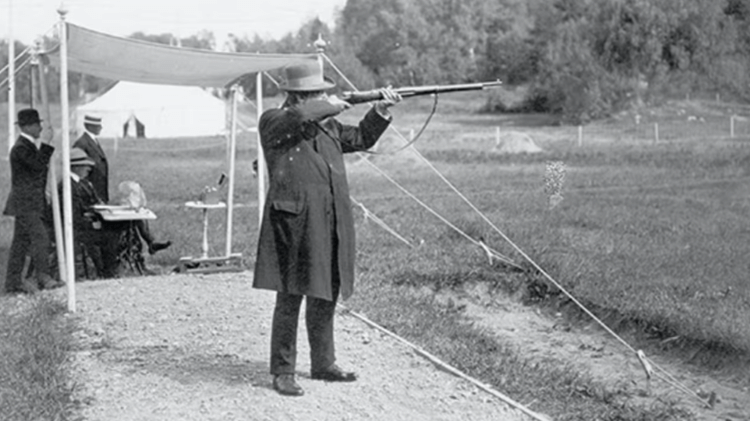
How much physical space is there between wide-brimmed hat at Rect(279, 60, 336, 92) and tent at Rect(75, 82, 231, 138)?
1727 inches

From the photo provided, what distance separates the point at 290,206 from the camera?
7426 millimetres

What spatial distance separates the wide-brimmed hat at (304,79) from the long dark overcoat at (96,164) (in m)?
6.12

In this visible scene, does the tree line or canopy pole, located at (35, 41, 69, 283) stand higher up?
the tree line

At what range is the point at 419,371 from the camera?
28.0 feet

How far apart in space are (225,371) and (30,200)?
14.6 feet

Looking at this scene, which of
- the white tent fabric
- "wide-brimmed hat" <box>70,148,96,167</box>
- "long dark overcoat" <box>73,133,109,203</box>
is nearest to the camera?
the white tent fabric

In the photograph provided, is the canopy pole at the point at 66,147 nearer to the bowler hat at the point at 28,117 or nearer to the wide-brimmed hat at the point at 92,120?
the bowler hat at the point at 28,117

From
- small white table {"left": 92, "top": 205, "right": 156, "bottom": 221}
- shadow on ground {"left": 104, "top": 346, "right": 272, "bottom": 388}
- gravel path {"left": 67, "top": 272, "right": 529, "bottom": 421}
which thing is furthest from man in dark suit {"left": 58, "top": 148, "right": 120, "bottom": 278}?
shadow on ground {"left": 104, "top": 346, "right": 272, "bottom": 388}

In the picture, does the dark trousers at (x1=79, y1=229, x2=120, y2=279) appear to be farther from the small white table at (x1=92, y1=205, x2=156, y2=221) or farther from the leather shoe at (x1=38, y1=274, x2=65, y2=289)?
the leather shoe at (x1=38, y1=274, x2=65, y2=289)

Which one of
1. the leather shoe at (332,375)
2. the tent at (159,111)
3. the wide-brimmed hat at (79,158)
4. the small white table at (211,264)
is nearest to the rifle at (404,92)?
the leather shoe at (332,375)

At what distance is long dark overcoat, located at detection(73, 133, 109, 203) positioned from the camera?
43.0 ft

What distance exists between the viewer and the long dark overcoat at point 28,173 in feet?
38.9

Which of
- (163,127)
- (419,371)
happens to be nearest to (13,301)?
(419,371)

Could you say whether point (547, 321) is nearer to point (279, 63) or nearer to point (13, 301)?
point (279, 63)
